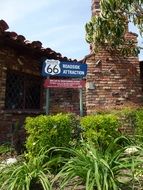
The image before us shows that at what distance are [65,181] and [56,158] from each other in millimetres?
788

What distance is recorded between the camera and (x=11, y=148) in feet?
23.8

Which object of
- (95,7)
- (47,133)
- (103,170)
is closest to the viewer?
(103,170)

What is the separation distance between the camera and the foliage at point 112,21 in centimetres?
888

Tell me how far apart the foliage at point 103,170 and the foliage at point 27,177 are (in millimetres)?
250

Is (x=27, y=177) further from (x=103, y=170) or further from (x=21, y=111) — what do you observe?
(x=21, y=111)

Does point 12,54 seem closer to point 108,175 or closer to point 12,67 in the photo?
point 12,67

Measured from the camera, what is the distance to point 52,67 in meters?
7.18

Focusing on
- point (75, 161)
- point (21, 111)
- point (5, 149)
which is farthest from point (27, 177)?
point (21, 111)

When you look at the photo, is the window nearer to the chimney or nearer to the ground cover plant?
the ground cover plant

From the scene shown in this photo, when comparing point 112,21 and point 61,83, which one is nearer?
point 61,83

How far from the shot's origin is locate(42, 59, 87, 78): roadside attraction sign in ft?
23.5

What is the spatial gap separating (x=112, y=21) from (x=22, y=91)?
2986mm

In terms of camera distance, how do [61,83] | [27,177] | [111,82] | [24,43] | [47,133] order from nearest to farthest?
1. [27,177]
2. [47,133]
3. [61,83]
4. [24,43]
5. [111,82]

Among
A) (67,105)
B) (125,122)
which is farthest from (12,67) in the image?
(125,122)
